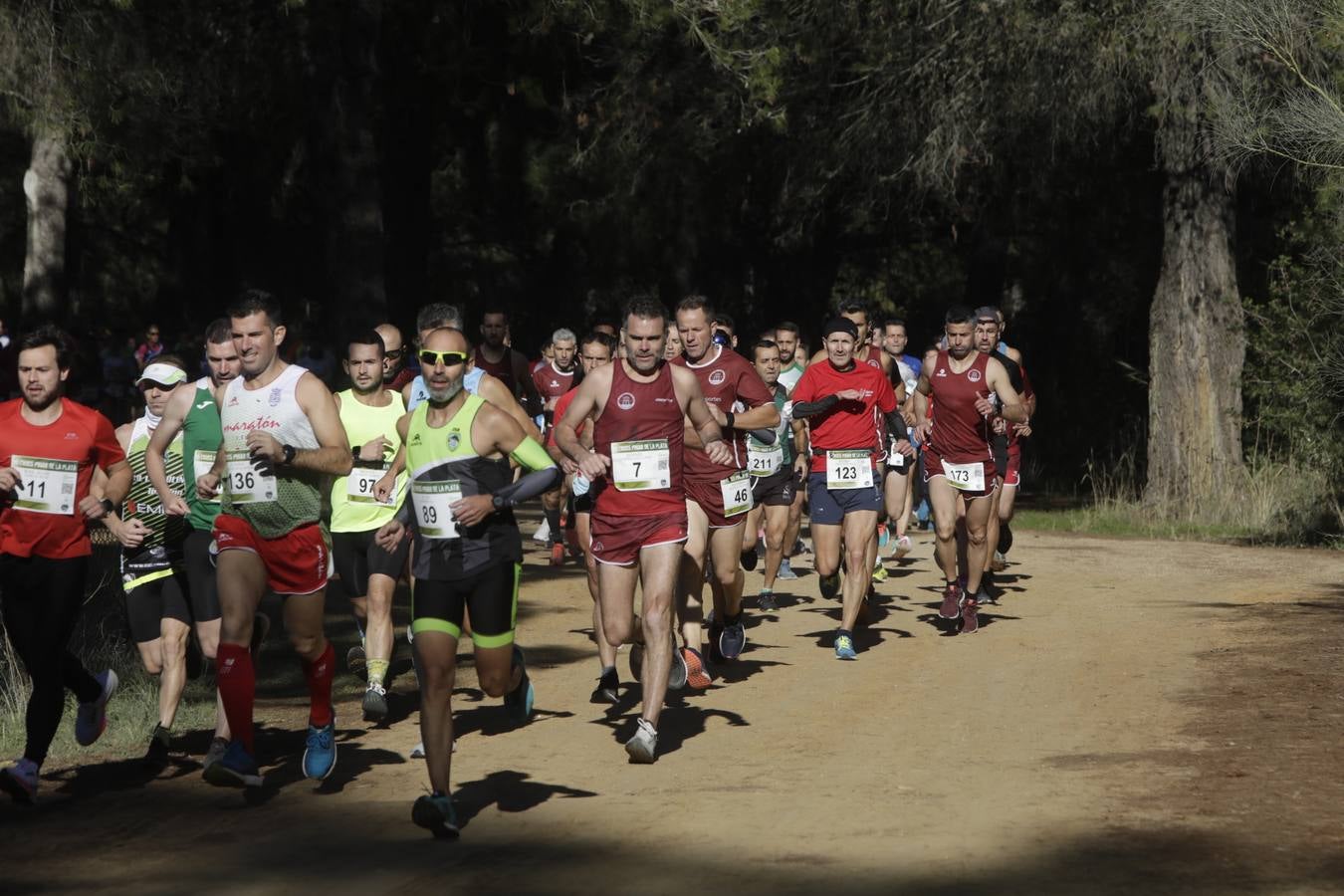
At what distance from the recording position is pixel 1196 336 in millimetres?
21688

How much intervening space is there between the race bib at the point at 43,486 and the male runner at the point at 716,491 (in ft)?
11.9

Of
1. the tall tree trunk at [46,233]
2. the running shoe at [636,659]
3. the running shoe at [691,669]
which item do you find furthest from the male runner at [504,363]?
the tall tree trunk at [46,233]

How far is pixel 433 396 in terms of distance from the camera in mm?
8039

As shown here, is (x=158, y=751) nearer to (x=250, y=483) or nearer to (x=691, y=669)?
(x=250, y=483)

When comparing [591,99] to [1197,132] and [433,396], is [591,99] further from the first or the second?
[433,396]

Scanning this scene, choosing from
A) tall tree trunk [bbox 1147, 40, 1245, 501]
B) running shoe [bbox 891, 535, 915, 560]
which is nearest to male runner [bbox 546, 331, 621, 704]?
running shoe [bbox 891, 535, 915, 560]

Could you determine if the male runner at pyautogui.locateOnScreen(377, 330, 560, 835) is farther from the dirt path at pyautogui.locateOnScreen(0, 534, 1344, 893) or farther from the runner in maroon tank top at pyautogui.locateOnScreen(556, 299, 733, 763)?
the runner in maroon tank top at pyautogui.locateOnScreen(556, 299, 733, 763)

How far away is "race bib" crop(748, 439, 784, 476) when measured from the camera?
14.1m

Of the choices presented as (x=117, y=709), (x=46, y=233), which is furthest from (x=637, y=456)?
(x=46, y=233)

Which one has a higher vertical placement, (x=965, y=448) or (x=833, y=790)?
(x=965, y=448)

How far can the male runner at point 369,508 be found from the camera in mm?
10367

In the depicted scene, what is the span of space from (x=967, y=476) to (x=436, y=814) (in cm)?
678

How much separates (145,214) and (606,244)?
47.6 ft

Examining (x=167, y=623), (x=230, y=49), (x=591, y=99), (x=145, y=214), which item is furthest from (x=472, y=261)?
(x=167, y=623)
